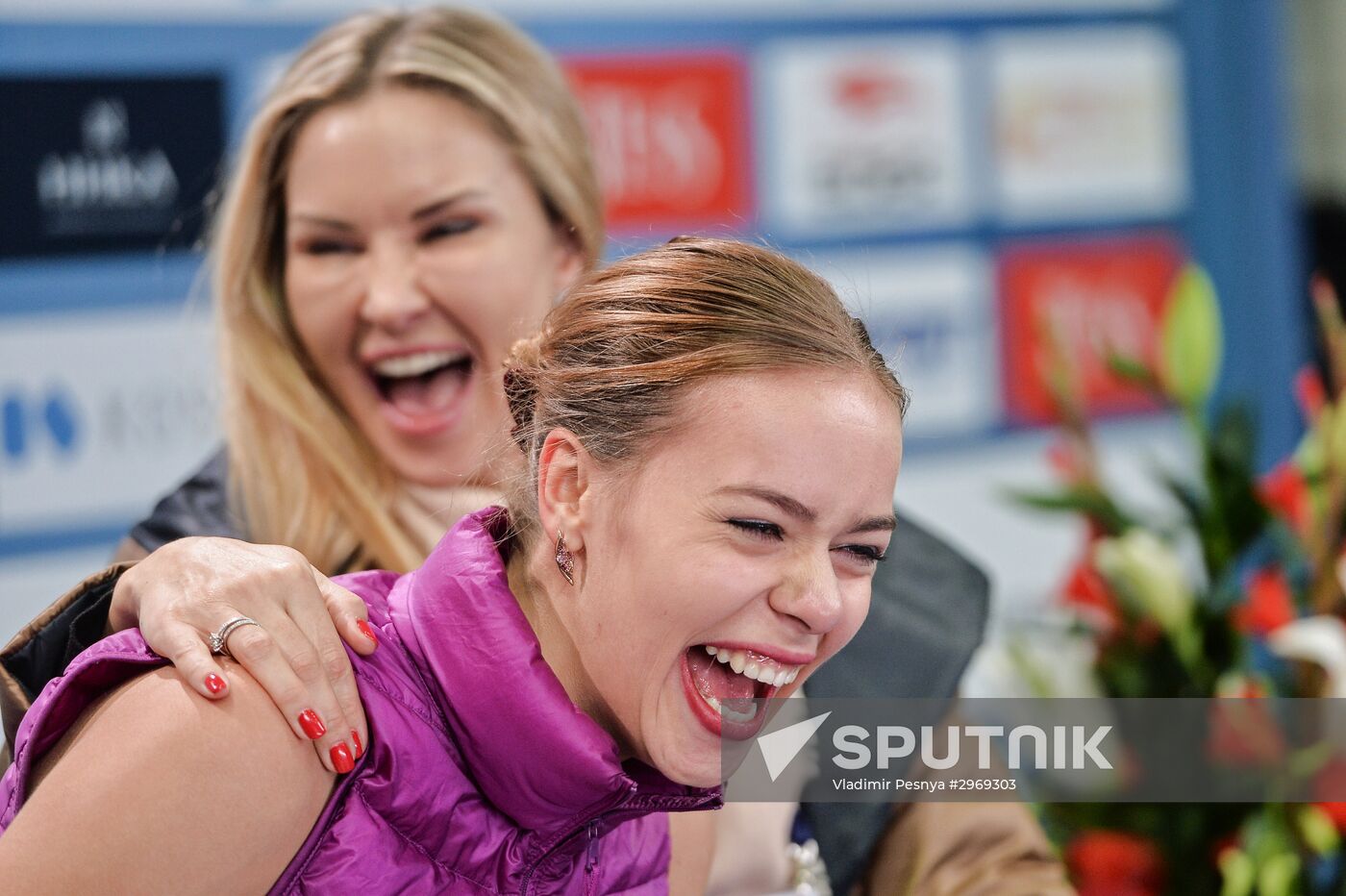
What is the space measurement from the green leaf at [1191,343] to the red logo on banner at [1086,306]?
1458mm

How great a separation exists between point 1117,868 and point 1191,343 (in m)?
0.77

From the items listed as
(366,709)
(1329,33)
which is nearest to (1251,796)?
(366,709)

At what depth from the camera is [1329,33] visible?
182 inches

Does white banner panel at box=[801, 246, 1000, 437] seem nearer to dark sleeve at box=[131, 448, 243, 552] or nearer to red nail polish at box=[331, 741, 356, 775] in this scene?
dark sleeve at box=[131, 448, 243, 552]

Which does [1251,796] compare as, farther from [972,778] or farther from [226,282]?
[226,282]

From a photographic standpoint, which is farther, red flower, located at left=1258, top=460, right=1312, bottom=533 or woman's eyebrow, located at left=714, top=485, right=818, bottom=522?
red flower, located at left=1258, top=460, right=1312, bottom=533

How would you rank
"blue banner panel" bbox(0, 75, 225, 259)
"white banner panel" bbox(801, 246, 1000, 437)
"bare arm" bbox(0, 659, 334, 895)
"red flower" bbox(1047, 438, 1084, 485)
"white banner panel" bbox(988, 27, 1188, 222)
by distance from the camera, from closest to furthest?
"bare arm" bbox(0, 659, 334, 895), "red flower" bbox(1047, 438, 1084, 485), "blue banner panel" bbox(0, 75, 225, 259), "white banner panel" bbox(801, 246, 1000, 437), "white banner panel" bbox(988, 27, 1188, 222)

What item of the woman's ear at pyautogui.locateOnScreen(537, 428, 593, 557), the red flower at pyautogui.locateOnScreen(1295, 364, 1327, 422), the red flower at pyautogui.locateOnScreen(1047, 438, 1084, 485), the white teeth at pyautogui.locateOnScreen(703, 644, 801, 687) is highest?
the woman's ear at pyautogui.locateOnScreen(537, 428, 593, 557)

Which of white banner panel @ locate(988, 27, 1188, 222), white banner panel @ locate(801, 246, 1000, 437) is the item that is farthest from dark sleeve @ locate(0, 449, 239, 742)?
white banner panel @ locate(988, 27, 1188, 222)

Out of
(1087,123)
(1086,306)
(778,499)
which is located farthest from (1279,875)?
(1087,123)

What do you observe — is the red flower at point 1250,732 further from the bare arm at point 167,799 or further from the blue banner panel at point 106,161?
the blue banner panel at point 106,161

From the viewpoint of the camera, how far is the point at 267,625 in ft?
3.72

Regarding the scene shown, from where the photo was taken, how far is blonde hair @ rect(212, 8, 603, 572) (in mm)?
1782

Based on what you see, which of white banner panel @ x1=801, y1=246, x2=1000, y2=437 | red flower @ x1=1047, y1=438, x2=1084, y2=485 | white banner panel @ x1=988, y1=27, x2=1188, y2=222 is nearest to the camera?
red flower @ x1=1047, y1=438, x2=1084, y2=485
